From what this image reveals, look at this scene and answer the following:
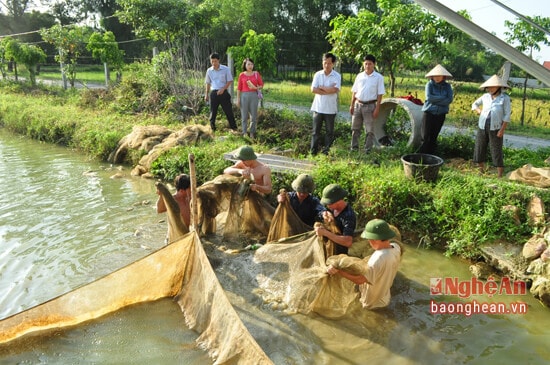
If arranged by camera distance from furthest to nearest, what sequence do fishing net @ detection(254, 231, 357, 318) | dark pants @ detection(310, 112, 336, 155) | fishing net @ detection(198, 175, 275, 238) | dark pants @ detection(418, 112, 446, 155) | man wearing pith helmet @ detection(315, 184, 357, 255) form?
dark pants @ detection(310, 112, 336, 155)
dark pants @ detection(418, 112, 446, 155)
fishing net @ detection(198, 175, 275, 238)
man wearing pith helmet @ detection(315, 184, 357, 255)
fishing net @ detection(254, 231, 357, 318)

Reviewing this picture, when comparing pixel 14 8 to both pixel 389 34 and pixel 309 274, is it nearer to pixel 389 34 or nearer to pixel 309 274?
pixel 389 34

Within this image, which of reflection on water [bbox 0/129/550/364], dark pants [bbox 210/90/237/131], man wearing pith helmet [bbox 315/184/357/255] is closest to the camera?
reflection on water [bbox 0/129/550/364]

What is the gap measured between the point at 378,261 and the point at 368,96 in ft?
13.1

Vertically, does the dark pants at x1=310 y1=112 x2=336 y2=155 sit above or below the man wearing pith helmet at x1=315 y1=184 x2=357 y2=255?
above

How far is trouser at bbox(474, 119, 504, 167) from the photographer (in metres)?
6.66

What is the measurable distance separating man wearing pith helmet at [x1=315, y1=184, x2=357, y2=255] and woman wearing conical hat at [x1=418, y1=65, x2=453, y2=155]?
335cm

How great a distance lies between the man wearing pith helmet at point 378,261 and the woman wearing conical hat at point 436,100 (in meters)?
3.55

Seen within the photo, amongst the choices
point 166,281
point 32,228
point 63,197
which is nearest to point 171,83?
point 63,197

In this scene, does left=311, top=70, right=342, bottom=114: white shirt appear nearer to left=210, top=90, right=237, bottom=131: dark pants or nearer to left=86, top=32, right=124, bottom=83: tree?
left=210, top=90, right=237, bottom=131: dark pants

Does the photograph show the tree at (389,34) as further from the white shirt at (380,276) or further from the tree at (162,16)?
the tree at (162,16)

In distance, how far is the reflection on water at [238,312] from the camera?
13.0 feet

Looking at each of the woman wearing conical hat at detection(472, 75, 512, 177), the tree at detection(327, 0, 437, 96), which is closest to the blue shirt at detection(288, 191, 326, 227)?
the woman wearing conical hat at detection(472, 75, 512, 177)

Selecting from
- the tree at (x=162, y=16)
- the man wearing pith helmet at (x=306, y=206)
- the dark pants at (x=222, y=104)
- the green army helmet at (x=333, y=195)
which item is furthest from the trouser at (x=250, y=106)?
the tree at (x=162, y=16)

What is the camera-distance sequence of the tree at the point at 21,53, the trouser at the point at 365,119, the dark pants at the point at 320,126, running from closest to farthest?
1. the trouser at the point at 365,119
2. the dark pants at the point at 320,126
3. the tree at the point at 21,53
